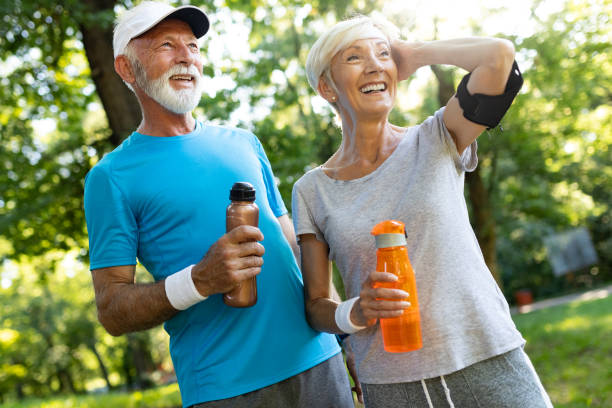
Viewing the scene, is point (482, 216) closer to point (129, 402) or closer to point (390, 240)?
point (129, 402)

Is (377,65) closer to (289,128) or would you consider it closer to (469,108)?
(469,108)

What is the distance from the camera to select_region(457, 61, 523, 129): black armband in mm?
1989

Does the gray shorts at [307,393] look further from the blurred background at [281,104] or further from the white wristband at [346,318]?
the blurred background at [281,104]

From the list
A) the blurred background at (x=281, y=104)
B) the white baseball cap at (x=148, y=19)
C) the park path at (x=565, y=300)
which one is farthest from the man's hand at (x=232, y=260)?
the park path at (x=565, y=300)

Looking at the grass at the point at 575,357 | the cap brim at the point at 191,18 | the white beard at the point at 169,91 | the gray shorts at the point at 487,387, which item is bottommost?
the grass at the point at 575,357

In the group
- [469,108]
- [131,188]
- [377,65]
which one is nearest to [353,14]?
[377,65]

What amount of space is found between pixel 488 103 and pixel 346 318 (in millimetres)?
943

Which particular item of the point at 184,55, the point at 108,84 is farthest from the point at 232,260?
the point at 108,84

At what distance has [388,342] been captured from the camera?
6.30 ft

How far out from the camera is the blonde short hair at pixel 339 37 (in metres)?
2.35

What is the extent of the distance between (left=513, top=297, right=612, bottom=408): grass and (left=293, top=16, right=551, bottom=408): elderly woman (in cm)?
561

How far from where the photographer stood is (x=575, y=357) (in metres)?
9.64

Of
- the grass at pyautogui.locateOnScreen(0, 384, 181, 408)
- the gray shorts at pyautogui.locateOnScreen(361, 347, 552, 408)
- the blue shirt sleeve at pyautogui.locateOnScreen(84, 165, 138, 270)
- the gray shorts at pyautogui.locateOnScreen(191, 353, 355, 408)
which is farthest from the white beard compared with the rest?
the grass at pyautogui.locateOnScreen(0, 384, 181, 408)

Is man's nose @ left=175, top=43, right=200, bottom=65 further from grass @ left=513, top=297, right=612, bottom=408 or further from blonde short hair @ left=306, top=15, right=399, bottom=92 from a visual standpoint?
grass @ left=513, top=297, right=612, bottom=408
